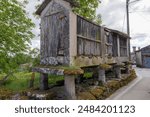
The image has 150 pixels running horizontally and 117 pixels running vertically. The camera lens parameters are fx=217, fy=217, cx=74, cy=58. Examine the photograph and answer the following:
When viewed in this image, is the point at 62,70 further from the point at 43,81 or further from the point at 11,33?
the point at 11,33

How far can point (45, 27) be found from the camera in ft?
30.6

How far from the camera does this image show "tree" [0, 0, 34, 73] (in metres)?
14.2

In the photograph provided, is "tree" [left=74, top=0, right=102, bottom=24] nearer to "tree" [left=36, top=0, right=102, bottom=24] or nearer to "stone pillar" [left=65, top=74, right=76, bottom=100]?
"tree" [left=36, top=0, right=102, bottom=24]

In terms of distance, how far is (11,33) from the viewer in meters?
14.3

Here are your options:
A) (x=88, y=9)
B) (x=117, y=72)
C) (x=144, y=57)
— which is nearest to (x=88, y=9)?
(x=88, y=9)

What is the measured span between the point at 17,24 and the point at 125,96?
9.43 metres

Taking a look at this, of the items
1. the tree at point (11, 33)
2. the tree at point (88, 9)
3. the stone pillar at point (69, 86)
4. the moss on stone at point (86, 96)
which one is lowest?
the moss on stone at point (86, 96)

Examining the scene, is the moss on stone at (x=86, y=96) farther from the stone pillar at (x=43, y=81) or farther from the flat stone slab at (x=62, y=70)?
the stone pillar at (x=43, y=81)

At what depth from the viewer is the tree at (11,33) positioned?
14.2m

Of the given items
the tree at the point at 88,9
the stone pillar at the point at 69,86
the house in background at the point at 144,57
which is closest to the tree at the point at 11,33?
the tree at the point at 88,9

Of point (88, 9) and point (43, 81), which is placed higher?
point (88, 9)

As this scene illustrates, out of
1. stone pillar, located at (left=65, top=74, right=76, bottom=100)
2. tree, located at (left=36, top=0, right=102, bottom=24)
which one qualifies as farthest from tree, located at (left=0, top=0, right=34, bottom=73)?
stone pillar, located at (left=65, top=74, right=76, bottom=100)

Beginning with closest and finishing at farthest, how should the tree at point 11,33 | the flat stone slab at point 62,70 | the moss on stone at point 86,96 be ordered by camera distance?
the flat stone slab at point 62,70
the moss on stone at point 86,96
the tree at point 11,33

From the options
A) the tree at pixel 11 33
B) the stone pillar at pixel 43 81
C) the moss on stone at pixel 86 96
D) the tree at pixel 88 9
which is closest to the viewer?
the moss on stone at pixel 86 96
